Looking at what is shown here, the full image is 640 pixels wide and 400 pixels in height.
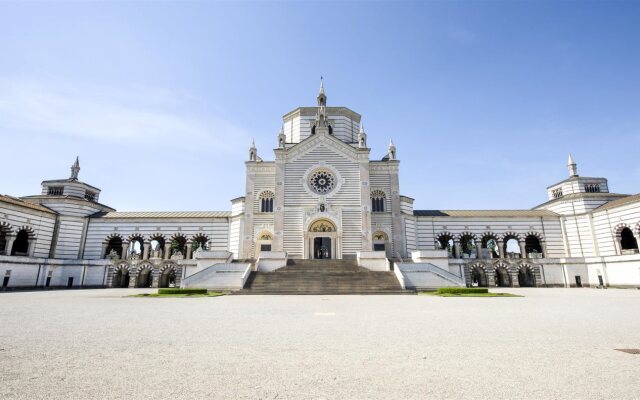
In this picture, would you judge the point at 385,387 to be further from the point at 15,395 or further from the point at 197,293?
the point at 197,293

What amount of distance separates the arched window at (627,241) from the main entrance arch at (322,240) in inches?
1302

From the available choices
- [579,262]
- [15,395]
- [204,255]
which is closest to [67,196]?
[204,255]

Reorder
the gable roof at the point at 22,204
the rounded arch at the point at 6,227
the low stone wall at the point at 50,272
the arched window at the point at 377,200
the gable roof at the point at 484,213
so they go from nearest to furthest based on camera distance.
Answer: the low stone wall at the point at 50,272
the rounded arch at the point at 6,227
the gable roof at the point at 22,204
the arched window at the point at 377,200
the gable roof at the point at 484,213

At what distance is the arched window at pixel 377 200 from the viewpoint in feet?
134

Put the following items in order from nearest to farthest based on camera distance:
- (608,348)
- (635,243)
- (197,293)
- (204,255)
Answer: (608,348) < (197,293) < (204,255) < (635,243)

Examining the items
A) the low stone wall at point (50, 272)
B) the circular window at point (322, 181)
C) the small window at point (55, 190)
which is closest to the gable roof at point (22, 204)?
the small window at point (55, 190)

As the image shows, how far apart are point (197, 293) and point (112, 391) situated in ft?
61.7

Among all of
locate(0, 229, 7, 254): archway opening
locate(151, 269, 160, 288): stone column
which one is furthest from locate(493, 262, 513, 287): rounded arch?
locate(0, 229, 7, 254): archway opening

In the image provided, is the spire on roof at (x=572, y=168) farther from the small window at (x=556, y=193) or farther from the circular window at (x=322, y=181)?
the circular window at (x=322, y=181)

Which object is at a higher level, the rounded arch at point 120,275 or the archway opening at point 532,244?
the archway opening at point 532,244

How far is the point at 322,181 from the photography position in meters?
39.4

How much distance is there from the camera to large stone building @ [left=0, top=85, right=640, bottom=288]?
1446 inches

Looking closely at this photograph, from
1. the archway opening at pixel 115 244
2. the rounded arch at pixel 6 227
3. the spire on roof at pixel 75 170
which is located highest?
the spire on roof at pixel 75 170

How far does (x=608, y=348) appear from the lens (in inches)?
274
